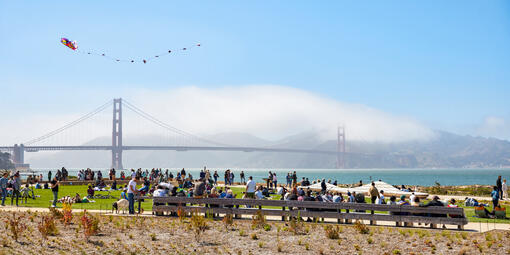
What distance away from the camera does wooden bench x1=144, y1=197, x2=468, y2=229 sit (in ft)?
45.9

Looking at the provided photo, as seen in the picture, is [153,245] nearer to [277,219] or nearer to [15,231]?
[15,231]

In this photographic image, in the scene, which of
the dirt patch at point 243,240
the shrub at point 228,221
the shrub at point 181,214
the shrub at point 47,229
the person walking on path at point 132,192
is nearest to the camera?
the dirt patch at point 243,240

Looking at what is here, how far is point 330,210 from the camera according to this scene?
1526 centimetres

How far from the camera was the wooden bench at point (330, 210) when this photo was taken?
14000 mm

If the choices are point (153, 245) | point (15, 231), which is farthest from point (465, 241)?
point (15, 231)

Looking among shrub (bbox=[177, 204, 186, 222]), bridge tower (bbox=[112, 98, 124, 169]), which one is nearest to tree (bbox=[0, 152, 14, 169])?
bridge tower (bbox=[112, 98, 124, 169])

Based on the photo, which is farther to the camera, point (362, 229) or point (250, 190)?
point (250, 190)

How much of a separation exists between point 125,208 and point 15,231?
597cm

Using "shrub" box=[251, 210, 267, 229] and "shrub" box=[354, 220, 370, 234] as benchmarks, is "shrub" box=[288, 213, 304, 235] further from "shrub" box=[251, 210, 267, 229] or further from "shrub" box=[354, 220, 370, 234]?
"shrub" box=[354, 220, 370, 234]

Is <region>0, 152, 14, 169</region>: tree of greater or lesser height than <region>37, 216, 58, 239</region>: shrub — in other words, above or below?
above

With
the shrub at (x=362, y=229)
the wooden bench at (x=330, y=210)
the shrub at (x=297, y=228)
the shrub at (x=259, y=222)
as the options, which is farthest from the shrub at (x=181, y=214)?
the shrub at (x=362, y=229)

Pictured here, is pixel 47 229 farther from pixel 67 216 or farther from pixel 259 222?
pixel 259 222

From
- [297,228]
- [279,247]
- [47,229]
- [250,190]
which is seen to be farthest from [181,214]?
[279,247]

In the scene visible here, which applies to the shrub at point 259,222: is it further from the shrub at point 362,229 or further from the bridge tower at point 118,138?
the bridge tower at point 118,138
